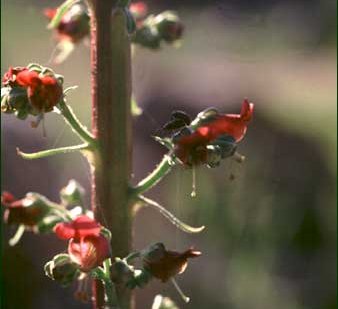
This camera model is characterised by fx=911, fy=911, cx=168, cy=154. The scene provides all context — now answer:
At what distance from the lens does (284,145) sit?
339 inches

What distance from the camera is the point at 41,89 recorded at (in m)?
2.36

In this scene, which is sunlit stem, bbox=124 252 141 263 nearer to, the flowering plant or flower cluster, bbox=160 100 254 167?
the flowering plant

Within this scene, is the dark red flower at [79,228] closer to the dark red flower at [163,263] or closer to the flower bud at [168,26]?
the dark red flower at [163,263]

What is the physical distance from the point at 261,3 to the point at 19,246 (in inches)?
403

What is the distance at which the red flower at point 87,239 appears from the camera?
2.25 meters

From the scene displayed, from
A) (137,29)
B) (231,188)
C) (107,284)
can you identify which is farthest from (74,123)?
(231,188)

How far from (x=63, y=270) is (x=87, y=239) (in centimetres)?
15

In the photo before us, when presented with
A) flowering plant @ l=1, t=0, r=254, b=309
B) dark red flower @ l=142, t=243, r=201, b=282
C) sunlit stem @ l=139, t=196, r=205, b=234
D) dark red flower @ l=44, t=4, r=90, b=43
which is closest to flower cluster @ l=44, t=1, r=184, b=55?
dark red flower @ l=44, t=4, r=90, b=43

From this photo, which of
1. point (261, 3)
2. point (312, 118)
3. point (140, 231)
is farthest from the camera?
point (261, 3)

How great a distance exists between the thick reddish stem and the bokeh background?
0.75 meters

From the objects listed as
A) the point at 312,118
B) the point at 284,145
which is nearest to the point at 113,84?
the point at 284,145

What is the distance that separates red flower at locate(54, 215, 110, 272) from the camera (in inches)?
88.7

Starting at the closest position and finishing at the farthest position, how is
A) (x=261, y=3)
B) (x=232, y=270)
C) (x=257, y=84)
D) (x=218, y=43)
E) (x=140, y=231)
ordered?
(x=232, y=270) → (x=140, y=231) → (x=257, y=84) → (x=218, y=43) → (x=261, y=3)

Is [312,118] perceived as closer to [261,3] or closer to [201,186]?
[201,186]
